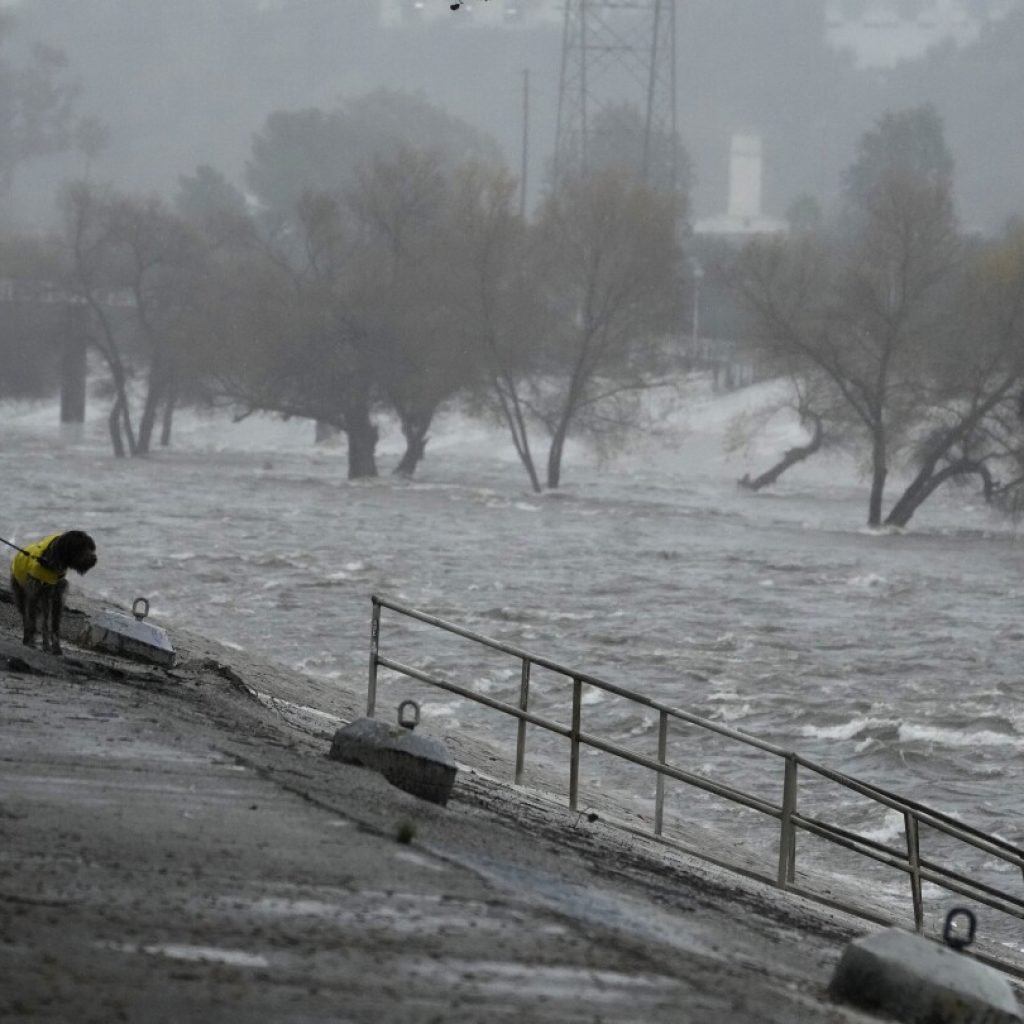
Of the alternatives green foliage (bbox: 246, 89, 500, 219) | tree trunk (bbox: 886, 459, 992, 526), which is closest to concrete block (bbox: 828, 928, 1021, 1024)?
tree trunk (bbox: 886, 459, 992, 526)

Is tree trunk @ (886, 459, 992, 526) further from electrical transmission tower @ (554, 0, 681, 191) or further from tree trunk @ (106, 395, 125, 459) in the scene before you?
tree trunk @ (106, 395, 125, 459)

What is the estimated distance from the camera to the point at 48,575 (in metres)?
12.9

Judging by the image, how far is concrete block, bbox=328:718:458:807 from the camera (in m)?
10.4

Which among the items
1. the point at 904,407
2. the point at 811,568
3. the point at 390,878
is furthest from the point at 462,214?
the point at 390,878

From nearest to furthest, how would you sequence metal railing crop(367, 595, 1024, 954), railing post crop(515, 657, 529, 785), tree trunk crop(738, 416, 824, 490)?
metal railing crop(367, 595, 1024, 954) → railing post crop(515, 657, 529, 785) → tree trunk crop(738, 416, 824, 490)

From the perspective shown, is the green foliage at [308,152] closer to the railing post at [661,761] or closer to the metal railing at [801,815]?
the railing post at [661,761]

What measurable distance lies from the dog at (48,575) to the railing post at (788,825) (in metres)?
4.11

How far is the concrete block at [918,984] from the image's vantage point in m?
7.13

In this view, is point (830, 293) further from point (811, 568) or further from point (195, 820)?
point (195, 820)

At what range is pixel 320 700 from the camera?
18.9 metres

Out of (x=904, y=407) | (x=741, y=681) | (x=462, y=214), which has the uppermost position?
(x=462, y=214)

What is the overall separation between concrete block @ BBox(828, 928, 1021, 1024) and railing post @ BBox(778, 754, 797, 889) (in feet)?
11.3

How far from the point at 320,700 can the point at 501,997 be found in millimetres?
12601

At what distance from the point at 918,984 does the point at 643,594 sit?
29.7 metres
